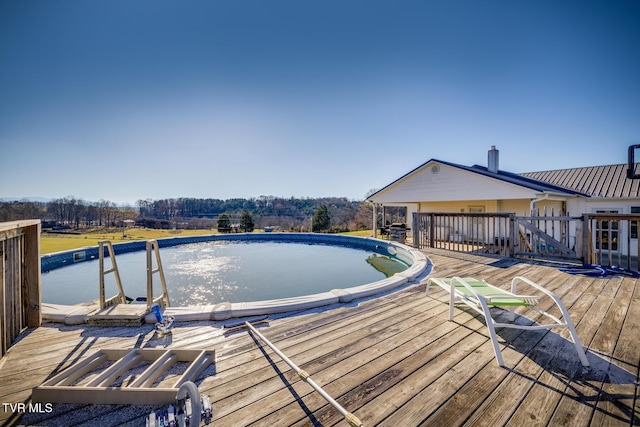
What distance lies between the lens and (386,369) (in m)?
2.13

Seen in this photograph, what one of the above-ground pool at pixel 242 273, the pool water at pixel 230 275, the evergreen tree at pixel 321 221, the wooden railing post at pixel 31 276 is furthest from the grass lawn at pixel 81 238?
the wooden railing post at pixel 31 276

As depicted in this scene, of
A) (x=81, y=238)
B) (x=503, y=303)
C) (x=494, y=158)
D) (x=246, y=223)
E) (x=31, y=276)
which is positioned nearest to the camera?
(x=503, y=303)

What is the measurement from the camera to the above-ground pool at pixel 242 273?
5543mm

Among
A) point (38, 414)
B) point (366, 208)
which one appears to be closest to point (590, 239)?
point (38, 414)

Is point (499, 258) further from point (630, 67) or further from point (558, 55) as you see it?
point (630, 67)

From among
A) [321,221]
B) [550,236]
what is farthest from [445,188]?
[321,221]

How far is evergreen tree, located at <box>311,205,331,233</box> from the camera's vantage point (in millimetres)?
20359

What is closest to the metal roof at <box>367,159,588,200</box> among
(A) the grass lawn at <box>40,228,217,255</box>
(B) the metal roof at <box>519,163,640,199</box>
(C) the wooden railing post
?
(B) the metal roof at <box>519,163,640,199</box>

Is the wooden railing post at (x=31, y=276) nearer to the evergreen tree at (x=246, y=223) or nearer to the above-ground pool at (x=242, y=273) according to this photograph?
the above-ground pool at (x=242, y=273)

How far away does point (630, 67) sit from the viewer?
10.1 meters

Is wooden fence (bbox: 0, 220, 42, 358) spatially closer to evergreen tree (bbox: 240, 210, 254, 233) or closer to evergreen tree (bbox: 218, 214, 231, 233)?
evergreen tree (bbox: 218, 214, 231, 233)

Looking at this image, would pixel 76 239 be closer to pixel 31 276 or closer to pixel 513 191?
pixel 31 276

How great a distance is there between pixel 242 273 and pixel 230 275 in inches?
14.9

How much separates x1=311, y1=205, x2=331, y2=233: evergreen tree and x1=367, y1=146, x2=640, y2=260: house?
6686 millimetres
